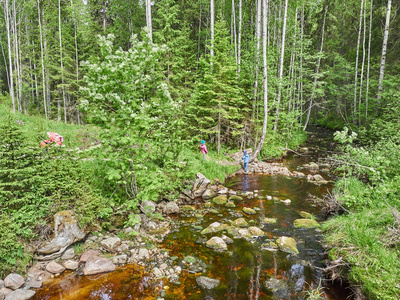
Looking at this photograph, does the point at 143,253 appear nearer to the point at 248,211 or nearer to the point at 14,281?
the point at 14,281

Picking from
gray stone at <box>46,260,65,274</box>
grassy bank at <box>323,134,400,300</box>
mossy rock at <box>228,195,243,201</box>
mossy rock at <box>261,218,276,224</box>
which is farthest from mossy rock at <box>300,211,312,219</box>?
gray stone at <box>46,260,65,274</box>

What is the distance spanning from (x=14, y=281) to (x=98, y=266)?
146cm

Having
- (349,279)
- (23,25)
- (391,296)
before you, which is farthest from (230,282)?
(23,25)

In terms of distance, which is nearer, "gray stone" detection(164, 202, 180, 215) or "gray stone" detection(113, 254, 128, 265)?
"gray stone" detection(113, 254, 128, 265)

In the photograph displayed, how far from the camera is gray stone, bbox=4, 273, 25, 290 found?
399 cm

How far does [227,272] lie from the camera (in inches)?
193

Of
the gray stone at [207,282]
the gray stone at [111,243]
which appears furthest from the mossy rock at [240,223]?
the gray stone at [111,243]

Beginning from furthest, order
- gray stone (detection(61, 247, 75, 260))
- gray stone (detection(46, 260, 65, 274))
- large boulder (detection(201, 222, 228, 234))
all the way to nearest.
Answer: large boulder (detection(201, 222, 228, 234)) → gray stone (detection(61, 247, 75, 260)) → gray stone (detection(46, 260, 65, 274))

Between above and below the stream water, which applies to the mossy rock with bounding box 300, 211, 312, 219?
below

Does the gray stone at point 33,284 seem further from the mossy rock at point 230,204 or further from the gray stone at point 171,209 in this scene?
the mossy rock at point 230,204

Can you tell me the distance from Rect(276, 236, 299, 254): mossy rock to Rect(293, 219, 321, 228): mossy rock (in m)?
1.14

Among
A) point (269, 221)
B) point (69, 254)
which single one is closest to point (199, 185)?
point (269, 221)

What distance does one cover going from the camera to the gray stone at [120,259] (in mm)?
5039

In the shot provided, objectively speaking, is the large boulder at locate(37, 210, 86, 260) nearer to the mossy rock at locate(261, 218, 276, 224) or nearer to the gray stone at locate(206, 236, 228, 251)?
the gray stone at locate(206, 236, 228, 251)
